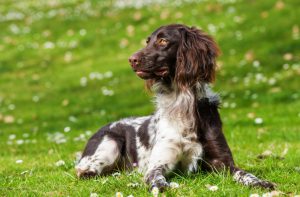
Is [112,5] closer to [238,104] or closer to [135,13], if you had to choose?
[135,13]

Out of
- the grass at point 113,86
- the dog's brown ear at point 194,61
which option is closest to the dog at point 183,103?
the dog's brown ear at point 194,61

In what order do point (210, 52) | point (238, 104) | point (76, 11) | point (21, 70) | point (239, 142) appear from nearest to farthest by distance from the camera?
point (210, 52) → point (239, 142) → point (238, 104) → point (21, 70) → point (76, 11)

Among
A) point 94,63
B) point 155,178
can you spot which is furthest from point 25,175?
point 94,63

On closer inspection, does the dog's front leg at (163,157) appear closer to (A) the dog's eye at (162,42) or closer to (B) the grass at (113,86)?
(B) the grass at (113,86)

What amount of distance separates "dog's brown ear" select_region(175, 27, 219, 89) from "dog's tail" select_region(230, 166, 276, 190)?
1.30 meters

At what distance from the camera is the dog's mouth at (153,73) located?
23.6 feet

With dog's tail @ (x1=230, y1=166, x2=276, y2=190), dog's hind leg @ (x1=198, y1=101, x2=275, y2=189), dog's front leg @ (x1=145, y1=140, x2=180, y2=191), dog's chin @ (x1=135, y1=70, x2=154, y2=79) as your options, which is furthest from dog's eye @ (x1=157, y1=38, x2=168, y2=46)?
dog's tail @ (x1=230, y1=166, x2=276, y2=190)

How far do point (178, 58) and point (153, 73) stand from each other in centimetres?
39

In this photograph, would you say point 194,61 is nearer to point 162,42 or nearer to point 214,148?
point 162,42

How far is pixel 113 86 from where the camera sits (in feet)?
62.5

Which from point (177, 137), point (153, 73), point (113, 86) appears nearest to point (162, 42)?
point (153, 73)

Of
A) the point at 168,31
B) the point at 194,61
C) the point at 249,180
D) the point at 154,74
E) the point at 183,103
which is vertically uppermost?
the point at 168,31

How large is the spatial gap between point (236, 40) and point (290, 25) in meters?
2.27

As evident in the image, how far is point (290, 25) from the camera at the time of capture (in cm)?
2181
